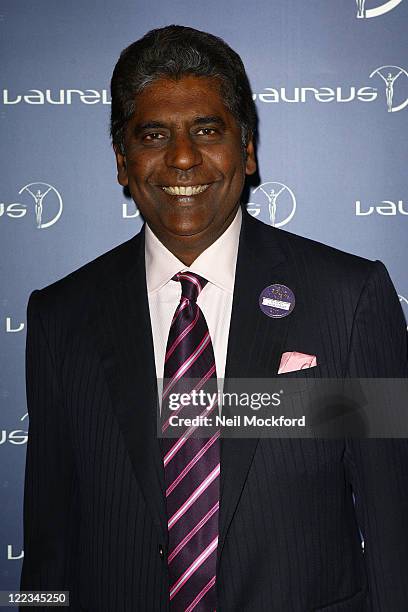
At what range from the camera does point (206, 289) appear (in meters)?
1.73

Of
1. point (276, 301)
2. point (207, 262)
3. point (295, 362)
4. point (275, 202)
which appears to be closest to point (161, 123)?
point (207, 262)

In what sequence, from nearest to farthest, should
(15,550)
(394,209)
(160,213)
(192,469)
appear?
(192,469), (160,213), (394,209), (15,550)

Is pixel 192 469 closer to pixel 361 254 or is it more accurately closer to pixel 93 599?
pixel 93 599

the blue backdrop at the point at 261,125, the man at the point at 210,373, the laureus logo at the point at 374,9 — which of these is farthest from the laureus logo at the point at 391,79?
the man at the point at 210,373

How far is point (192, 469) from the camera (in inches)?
62.8

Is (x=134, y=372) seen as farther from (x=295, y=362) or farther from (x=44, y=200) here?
(x=44, y=200)

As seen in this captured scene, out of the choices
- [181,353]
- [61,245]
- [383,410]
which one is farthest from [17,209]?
[383,410]

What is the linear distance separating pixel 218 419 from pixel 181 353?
17 centimetres

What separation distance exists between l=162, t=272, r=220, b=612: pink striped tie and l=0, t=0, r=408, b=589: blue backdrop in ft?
2.74

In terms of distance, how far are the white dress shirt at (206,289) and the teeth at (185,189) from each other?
0.15m

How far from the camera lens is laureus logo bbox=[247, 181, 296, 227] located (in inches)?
90.0

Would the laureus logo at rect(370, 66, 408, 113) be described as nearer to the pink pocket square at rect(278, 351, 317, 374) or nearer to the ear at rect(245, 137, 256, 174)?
the ear at rect(245, 137, 256, 174)

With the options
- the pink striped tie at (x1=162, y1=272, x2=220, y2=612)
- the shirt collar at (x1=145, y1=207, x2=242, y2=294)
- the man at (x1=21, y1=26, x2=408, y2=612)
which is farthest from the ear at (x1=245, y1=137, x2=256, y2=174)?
the pink striped tie at (x1=162, y1=272, x2=220, y2=612)

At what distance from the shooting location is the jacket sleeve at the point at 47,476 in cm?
181
